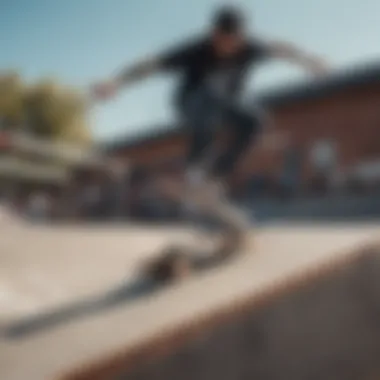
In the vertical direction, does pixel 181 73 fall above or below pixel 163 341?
above

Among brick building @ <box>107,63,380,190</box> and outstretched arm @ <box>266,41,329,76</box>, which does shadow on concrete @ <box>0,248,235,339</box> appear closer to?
outstretched arm @ <box>266,41,329,76</box>

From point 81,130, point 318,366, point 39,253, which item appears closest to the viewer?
point 318,366

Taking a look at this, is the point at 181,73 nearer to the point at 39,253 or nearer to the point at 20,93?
the point at 39,253

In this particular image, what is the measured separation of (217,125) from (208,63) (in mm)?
385

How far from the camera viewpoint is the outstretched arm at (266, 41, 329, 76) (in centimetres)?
352

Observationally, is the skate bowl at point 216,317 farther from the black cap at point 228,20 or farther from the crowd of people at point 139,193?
the crowd of people at point 139,193

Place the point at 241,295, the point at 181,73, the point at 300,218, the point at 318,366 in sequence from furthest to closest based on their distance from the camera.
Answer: the point at 300,218 < the point at 181,73 < the point at 318,366 < the point at 241,295

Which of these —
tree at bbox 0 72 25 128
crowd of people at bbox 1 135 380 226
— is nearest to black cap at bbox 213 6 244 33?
crowd of people at bbox 1 135 380 226

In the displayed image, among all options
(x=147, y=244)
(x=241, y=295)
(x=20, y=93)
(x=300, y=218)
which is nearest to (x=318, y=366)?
(x=241, y=295)

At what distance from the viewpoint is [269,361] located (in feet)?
7.29

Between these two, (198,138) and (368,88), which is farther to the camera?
(368,88)

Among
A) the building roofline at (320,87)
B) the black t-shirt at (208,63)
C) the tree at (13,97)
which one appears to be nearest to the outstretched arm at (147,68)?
the black t-shirt at (208,63)

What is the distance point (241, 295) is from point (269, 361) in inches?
10.7

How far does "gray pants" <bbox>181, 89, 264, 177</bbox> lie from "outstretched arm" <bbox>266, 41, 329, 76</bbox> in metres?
0.38
